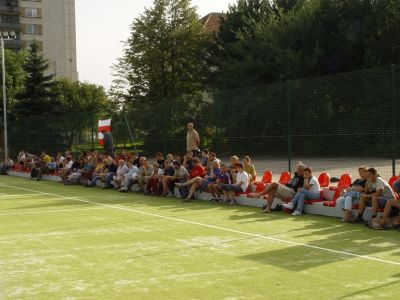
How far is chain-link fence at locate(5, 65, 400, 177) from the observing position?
605 inches

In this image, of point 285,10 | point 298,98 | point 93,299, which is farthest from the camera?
point 285,10

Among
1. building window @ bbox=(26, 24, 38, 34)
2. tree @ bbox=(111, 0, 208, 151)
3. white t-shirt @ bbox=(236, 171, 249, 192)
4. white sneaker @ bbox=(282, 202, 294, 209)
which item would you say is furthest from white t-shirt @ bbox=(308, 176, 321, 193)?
building window @ bbox=(26, 24, 38, 34)

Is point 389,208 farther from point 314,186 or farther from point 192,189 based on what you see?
point 192,189

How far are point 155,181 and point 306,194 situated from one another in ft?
18.9

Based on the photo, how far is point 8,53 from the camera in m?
55.5

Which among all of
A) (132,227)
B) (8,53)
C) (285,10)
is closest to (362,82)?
(132,227)

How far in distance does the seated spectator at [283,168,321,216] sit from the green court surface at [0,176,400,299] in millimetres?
334

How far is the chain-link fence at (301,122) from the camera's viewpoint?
50.4ft

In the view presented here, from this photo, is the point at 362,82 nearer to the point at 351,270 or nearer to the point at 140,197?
the point at 140,197

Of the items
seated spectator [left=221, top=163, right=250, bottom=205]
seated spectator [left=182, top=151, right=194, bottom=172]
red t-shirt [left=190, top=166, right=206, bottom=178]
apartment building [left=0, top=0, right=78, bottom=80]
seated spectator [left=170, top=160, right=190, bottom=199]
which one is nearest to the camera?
seated spectator [left=221, top=163, right=250, bottom=205]

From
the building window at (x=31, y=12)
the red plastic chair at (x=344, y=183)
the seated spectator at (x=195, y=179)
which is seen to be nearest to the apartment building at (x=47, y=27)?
the building window at (x=31, y=12)

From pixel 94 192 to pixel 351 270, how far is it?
12598 millimetres

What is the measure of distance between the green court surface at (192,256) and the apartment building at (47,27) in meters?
67.2

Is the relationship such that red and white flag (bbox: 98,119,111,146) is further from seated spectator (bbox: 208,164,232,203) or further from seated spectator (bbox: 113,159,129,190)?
seated spectator (bbox: 208,164,232,203)
